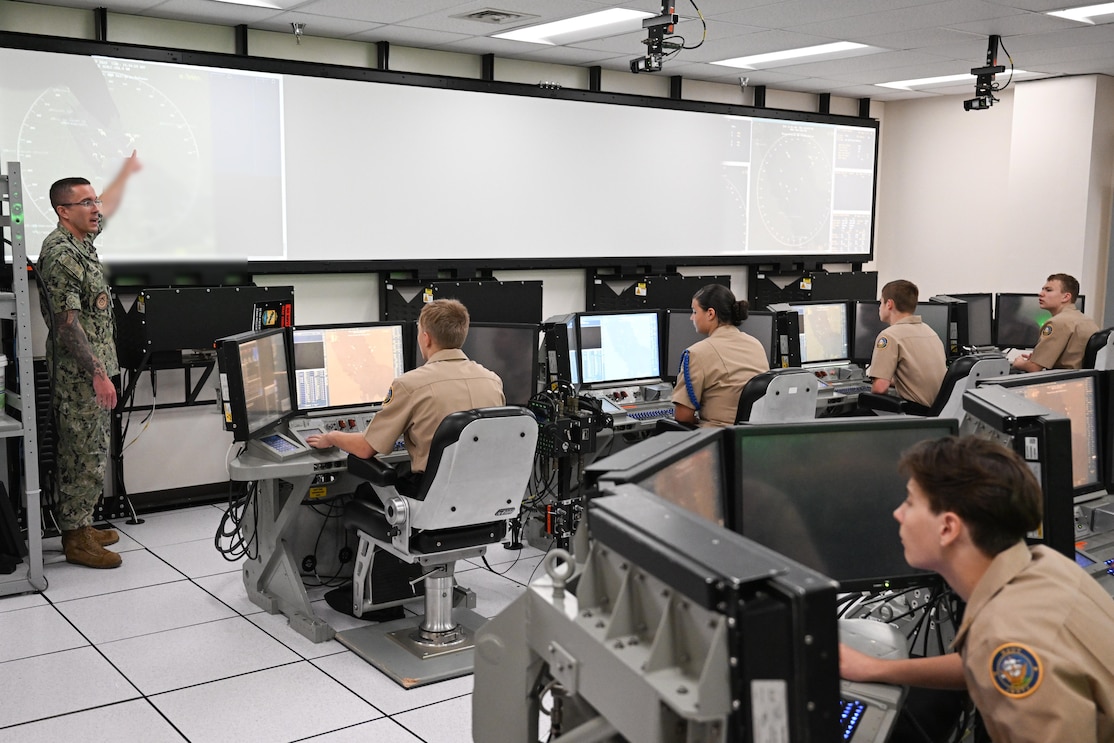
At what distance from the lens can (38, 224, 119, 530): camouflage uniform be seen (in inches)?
167

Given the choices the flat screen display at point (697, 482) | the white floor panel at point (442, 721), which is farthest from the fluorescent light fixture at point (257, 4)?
the flat screen display at point (697, 482)

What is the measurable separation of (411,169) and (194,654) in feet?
11.3

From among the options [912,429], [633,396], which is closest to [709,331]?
[633,396]

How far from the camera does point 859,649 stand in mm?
1722

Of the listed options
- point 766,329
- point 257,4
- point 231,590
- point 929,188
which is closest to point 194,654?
point 231,590

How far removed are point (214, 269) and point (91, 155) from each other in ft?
2.70

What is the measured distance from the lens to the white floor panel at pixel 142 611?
370 cm

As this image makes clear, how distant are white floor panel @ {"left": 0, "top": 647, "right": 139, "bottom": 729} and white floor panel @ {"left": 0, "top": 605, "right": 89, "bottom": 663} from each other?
A: 0.06 meters

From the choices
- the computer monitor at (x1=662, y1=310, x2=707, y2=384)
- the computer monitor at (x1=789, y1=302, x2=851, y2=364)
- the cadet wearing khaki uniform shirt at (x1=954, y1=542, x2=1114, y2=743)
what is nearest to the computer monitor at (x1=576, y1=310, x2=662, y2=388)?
the computer monitor at (x1=662, y1=310, x2=707, y2=384)

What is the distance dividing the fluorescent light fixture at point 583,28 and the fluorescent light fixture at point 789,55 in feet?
4.05

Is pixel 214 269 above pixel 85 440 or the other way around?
above

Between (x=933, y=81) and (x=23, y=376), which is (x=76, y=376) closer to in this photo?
(x=23, y=376)

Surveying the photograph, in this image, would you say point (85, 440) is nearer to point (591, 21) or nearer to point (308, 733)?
point (308, 733)

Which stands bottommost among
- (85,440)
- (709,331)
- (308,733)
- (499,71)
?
(308,733)
